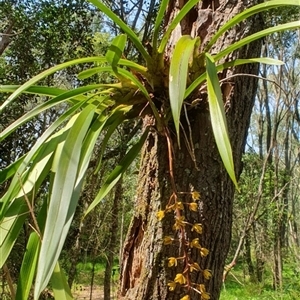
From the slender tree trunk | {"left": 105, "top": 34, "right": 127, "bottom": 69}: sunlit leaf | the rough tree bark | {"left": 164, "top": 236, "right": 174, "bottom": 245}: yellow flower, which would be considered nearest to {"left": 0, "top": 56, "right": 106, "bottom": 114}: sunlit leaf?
{"left": 105, "top": 34, "right": 127, "bottom": 69}: sunlit leaf

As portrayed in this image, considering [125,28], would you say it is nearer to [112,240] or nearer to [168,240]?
[168,240]

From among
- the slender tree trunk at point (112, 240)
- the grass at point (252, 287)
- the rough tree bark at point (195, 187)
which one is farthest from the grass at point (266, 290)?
the rough tree bark at point (195, 187)

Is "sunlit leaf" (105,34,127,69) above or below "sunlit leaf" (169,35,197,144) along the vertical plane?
above

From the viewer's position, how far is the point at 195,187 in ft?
2.02

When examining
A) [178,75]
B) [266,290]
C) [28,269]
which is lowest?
[266,290]

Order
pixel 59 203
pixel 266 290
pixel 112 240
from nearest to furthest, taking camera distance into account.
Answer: pixel 59 203 < pixel 112 240 < pixel 266 290

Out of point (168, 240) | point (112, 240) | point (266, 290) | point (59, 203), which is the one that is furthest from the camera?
point (266, 290)

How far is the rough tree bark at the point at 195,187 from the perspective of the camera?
0.61 meters

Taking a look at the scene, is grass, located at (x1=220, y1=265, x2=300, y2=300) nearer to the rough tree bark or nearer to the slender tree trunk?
the slender tree trunk

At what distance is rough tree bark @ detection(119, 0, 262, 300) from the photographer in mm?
607

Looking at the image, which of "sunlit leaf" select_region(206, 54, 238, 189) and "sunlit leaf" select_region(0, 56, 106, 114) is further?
"sunlit leaf" select_region(0, 56, 106, 114)

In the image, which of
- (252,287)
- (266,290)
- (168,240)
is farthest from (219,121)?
(252,287)

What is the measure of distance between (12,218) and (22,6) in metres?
3.42

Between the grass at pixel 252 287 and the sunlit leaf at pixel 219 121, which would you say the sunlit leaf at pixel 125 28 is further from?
the grass at pixel 252 287
